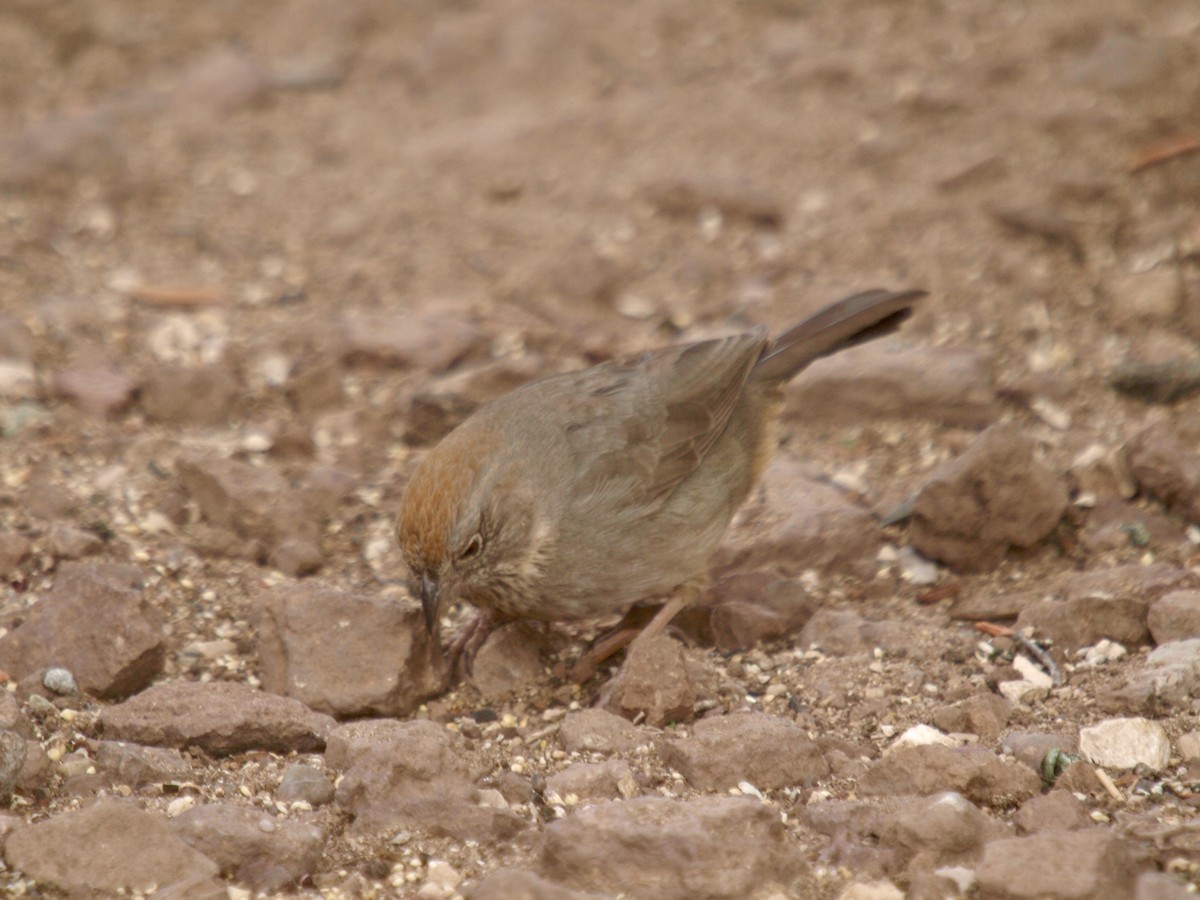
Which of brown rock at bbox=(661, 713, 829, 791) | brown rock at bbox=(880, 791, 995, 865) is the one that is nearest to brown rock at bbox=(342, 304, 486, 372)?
brown rock at bbox=(661, 713, 829, 791)

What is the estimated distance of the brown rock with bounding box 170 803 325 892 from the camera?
138 inches

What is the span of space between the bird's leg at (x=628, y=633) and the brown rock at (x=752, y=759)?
81 cm

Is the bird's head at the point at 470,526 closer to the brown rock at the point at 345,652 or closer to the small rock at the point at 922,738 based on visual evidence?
the brown rock at the point at 345,652

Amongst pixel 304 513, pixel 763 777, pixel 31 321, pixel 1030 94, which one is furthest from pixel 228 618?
pixel 1030 94

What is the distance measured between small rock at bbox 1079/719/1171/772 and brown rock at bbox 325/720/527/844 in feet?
5.16

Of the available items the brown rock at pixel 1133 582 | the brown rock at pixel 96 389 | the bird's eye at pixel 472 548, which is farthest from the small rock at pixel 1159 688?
the brown rock at pixel 96 389

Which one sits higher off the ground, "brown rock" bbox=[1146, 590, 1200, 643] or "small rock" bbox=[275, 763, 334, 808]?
"small rock" bbox=[275, 763, 334, 808]

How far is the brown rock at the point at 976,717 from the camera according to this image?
419 centimetres

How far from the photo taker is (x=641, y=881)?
131 inches

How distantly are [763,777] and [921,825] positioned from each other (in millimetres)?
588

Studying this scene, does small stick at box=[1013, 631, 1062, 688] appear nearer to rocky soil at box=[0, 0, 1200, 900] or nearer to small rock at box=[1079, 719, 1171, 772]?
rocky soil at box=[0, 0, 1200, 900]

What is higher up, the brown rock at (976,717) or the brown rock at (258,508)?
the brown rock at (258,508)

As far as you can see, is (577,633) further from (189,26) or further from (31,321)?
(189,26)

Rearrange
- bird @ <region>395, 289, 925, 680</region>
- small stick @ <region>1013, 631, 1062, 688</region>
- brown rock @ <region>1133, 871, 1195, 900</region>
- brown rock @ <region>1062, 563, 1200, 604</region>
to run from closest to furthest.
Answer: brown rock @ <region>1133, 871, 1195, 900</region>
small stick @ <region>1013, 631, 1062, 688</region>
bird @ <region>395, 289, 925, 680</region>
brown rock @ <region>1062, 563, 1200, 604</region>
